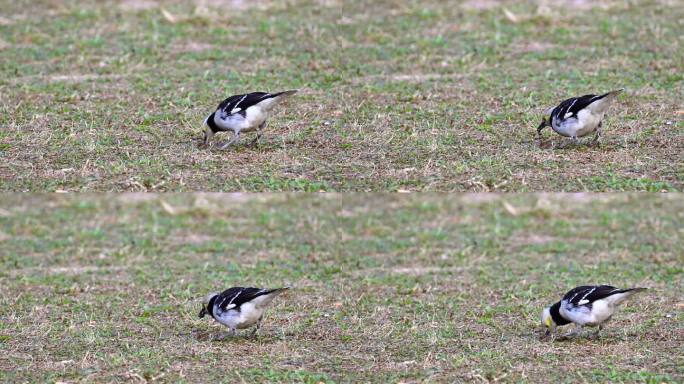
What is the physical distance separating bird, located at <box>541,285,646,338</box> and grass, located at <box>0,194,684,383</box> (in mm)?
202

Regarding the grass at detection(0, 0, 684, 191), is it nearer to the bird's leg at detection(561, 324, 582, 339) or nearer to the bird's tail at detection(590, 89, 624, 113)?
the bird's tail at detection(590, 89, 624, 113)

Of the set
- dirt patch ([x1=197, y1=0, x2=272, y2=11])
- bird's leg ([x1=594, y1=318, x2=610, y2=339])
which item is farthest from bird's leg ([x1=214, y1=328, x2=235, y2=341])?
dirt patch ([x1=197, y1=0, x2=272, y2=11])

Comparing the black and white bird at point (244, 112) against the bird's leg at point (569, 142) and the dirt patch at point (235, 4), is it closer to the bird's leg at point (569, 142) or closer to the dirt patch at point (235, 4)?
the bird's leg at point (569, 142)

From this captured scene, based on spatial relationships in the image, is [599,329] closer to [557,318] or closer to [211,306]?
[557,318]

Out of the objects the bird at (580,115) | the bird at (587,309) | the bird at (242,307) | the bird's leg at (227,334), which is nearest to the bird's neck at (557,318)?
the bird at (587,309)

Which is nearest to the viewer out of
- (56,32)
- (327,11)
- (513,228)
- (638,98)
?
(638,98)

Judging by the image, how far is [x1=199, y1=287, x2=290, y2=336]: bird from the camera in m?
10.4

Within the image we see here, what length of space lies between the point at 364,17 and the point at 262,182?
22.5 feet

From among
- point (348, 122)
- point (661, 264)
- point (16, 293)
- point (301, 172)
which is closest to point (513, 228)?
point (661, 264)

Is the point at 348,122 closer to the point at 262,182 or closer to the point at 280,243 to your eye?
the point at 262,182

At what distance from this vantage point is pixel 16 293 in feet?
40.1

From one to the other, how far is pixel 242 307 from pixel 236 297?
0.18 m

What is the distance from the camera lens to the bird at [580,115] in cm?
1070

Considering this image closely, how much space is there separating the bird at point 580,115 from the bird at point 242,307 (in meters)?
3.22
